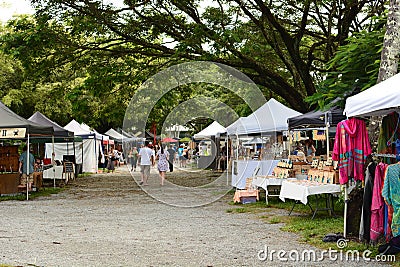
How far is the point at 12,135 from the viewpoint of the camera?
17.0 meters

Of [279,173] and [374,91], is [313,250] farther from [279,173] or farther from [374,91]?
[279,173]

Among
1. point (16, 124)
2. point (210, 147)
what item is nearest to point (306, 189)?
point (16, 124)

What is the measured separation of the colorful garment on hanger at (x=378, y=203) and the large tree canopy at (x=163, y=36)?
10.1m

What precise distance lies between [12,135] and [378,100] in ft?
39.9

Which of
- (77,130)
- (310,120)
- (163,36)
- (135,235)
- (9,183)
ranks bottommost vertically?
(135,235)

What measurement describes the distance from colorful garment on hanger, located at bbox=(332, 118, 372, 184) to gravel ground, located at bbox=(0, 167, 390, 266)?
132 centimetres

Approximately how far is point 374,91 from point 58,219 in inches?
304

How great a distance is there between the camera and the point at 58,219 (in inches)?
507

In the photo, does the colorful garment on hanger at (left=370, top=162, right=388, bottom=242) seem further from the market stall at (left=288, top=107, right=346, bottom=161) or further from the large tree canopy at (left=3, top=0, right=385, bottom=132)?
the large tree canopy at (left=3, top=0, right=385, bottom=132)

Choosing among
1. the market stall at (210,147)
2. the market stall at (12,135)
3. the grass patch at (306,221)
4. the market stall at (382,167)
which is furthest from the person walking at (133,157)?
the market stall at (382,167)

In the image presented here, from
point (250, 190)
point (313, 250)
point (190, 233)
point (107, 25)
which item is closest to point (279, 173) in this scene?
point (250, 190)

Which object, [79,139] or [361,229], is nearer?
[361,229]

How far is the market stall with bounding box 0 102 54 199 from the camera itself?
673 inches

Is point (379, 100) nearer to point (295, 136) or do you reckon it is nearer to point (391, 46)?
point (391, 46)
